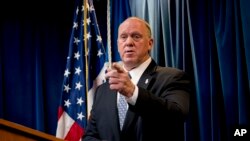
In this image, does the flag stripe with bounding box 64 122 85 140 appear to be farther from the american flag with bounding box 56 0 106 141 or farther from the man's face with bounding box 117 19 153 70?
the man's face with bounding box 117 19 153 70

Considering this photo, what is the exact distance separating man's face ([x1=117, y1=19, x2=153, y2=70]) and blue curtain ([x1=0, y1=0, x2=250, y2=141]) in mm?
532

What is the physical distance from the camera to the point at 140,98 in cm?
178

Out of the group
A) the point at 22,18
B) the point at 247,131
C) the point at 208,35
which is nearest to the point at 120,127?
the point at 247,131

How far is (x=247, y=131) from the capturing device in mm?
2551

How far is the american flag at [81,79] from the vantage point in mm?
3561

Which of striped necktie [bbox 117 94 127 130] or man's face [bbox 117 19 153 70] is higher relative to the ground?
man's face [bbox 117 19 153 70]

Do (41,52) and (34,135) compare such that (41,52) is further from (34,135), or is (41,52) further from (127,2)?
(34,135)

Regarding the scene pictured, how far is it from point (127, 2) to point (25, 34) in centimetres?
112

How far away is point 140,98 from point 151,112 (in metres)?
0.10

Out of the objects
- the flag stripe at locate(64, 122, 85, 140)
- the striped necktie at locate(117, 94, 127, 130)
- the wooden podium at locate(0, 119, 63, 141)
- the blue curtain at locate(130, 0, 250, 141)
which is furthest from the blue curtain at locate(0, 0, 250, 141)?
the wooden podium at locate(0, 119, 63, 141)

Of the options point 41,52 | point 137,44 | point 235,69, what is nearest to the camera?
point 137,44

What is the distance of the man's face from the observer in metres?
2.47

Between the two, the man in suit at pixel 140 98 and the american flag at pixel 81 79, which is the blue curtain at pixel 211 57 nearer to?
the man in suit at pixel 140 98

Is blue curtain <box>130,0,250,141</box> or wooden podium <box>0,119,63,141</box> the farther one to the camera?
blue curtain <box>130,0,250,141</box>
